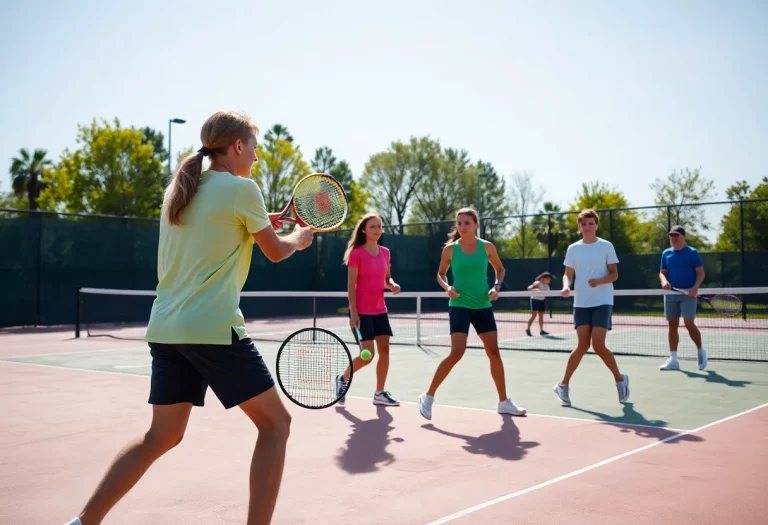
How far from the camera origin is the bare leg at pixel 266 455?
2682mm

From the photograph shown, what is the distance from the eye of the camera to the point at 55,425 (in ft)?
19.6

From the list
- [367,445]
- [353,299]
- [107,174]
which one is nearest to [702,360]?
[353,299]

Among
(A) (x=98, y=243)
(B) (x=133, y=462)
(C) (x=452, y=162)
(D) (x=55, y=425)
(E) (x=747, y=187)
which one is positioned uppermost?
(C) (x=452, y=162)

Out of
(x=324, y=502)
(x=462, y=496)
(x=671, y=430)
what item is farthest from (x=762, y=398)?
(x=324, y=502)

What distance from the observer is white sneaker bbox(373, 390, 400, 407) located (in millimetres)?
6840

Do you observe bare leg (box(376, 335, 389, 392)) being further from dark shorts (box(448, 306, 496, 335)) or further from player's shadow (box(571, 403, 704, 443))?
player's shadow (box(571, 403, 704, 443))

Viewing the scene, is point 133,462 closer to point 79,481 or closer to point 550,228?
point 79,481

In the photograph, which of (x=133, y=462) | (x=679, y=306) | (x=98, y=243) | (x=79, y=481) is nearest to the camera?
(x=133, y=462)

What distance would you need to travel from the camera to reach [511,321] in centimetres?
2072

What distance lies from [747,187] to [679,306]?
1297 inches

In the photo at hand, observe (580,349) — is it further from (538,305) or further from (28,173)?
(28,173)

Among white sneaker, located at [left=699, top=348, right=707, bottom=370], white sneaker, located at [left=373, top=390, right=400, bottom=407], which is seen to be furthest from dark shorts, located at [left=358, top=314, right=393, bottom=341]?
white sneaker, located at [left=699, top=348, right=707, bottom=370]

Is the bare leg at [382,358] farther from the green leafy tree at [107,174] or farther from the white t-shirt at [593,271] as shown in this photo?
the green leafy tree at [107,174]

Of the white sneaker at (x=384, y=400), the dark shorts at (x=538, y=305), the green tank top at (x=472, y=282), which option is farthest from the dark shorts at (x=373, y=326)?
the dark shorts at (x=538, y=305)
